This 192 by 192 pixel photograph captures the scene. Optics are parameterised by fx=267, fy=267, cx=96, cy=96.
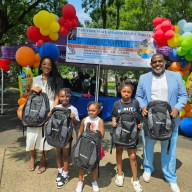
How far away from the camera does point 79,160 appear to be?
331 cm

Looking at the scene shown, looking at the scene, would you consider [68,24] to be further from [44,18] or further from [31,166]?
[31,166]

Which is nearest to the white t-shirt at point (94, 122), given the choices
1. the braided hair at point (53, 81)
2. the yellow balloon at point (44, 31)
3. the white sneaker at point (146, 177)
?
the braided hair at point (53, 81)

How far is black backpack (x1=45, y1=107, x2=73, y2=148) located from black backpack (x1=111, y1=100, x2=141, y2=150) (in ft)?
2.18

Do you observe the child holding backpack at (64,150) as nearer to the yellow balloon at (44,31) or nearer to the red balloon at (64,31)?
the yellow balloon at (44,31)

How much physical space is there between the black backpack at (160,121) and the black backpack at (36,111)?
1.44 metres

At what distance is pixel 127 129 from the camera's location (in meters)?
3.49

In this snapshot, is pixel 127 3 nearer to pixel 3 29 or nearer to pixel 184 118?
pixel 3 29

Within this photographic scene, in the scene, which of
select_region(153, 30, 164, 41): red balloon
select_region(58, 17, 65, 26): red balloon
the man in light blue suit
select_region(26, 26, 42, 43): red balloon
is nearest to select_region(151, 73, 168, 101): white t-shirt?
the man in light blue suit

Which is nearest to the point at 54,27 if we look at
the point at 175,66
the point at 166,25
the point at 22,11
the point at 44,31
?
the point at 44,31

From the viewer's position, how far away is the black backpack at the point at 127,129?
3.49m

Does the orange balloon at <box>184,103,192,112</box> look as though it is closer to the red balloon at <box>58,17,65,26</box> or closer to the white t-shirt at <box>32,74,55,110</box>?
the red balloon at <box>58,17,65,26</box>

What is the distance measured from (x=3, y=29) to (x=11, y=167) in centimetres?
1040

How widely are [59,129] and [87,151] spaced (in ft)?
1.61

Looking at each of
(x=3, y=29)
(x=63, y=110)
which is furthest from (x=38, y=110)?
(x=3, y=29)
